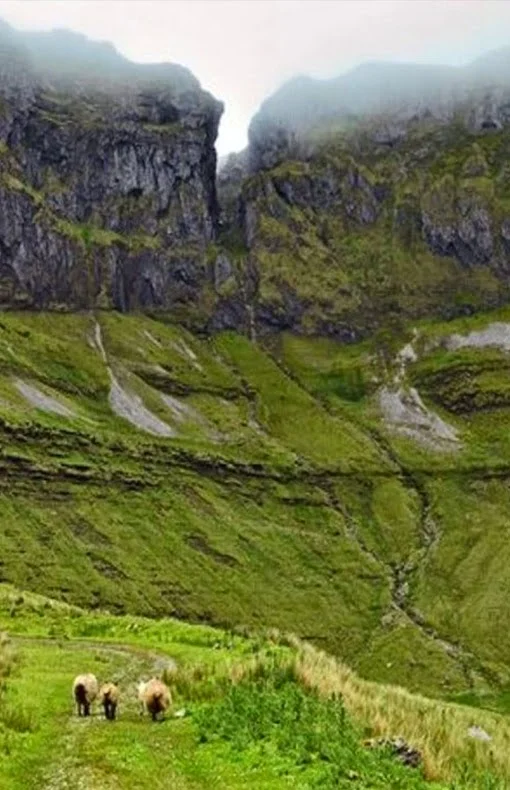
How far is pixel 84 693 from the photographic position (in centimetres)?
2862

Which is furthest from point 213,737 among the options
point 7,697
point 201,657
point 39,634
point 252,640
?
point 39,634

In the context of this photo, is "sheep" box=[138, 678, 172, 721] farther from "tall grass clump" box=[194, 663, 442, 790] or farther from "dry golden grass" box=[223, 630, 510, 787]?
"dry golden grass" box=[223, 630, 510, 787]

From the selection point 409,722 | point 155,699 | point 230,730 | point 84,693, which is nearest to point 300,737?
point 230,730

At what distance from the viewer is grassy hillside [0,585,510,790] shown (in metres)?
20.6

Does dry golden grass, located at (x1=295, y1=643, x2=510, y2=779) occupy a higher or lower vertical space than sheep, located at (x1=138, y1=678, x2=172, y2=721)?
lower

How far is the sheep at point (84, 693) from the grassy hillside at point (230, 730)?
0.46 meters

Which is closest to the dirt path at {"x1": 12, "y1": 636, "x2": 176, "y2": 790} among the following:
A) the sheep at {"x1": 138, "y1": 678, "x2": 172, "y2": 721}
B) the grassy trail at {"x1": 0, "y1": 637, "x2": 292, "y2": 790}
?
the grassy trail at {"x1": 0, "y1": 637, "x2": 292, "y2": 790}

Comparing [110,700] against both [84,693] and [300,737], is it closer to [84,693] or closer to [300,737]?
[84,693]

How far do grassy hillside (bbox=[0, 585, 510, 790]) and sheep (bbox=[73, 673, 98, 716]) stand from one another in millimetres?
456

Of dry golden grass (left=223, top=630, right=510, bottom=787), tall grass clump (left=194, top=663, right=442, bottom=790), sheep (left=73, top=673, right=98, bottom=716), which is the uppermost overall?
tall grass clump (left=194, top=663, right=442, bottom=790)

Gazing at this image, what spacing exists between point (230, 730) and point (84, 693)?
5574 mm

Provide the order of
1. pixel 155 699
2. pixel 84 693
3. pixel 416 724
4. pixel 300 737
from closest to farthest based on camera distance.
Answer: pixel 300 737, pixel 155 699, pixel 84 693, pixel 416 724

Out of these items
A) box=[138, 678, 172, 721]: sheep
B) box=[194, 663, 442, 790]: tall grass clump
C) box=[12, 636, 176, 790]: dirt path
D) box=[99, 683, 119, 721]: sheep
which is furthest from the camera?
box=[138, 678, 172, 721]: sheep

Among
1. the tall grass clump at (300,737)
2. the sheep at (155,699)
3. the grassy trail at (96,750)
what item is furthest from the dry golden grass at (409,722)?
the grassy trail at (96,750)
